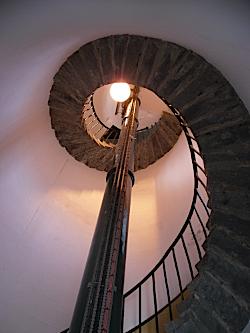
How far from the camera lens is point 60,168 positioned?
460 centimetres

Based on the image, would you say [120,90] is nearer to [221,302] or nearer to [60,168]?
[60,168]

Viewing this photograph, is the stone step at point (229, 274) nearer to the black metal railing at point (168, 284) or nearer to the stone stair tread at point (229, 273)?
the stone stair tread at point (229, 273)

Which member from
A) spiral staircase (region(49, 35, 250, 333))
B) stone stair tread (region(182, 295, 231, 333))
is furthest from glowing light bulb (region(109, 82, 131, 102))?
stone stair tread (region(182, 295, 231, 333))

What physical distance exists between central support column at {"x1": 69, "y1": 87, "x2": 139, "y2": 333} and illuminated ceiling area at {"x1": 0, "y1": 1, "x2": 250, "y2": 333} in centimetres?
125

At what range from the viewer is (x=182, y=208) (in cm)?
422

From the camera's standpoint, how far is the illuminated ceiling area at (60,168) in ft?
6.48

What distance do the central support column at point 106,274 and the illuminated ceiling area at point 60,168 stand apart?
125 cm

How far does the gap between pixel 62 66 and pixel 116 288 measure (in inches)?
96.0

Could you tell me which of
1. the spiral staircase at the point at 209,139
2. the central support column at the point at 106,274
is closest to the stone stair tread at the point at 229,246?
the spiral staircase at the point at 209,139

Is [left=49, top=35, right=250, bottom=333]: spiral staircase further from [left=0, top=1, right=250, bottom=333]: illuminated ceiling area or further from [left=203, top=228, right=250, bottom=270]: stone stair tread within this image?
[left=0, top=1, right=250, bottom=333]: illuminated ceiling area

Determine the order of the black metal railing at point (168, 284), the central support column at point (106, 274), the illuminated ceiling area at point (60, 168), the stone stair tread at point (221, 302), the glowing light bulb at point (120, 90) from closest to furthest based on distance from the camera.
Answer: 1. the central support column at point (106, 274)
2. the illuminated ceiling area at point (60, 168)
3. the stone stair tread at point (221, 302)
4. the black metal railing at point (168, 284)
5. the glowing light bulb at point (120, 90)

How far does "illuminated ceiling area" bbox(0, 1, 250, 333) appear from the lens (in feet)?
→ 6.48

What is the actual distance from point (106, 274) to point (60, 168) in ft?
11.0

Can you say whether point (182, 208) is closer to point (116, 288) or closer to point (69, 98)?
point (69, 98)
